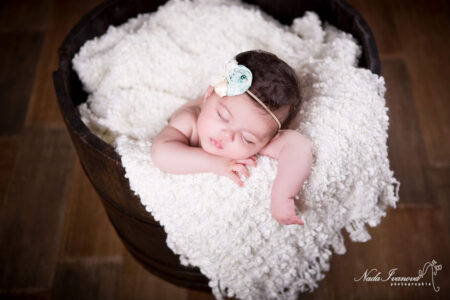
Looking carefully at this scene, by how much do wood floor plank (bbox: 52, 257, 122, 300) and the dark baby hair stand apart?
2.47ft

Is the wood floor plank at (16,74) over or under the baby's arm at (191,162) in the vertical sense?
under

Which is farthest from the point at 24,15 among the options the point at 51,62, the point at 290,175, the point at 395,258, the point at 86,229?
the point at 395,258

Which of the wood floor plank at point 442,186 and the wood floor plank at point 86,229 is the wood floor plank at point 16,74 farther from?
the wood floor plank at point 442,186

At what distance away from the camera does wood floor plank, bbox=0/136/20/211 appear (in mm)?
1508

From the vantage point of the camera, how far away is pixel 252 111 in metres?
0.86

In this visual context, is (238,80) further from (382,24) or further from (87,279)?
(382,24)

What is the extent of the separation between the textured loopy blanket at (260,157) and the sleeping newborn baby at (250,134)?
0.10 feet

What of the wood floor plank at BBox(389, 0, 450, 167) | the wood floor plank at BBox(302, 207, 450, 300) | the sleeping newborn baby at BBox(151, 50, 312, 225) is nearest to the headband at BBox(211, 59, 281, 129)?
the sleeping newborn baby at BBox(151, 50, 312, 225)

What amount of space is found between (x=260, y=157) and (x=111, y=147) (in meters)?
0.30

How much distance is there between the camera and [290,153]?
867mm

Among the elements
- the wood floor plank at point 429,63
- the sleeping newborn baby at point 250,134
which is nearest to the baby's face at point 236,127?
the sleeping newborn baby at point 250,134

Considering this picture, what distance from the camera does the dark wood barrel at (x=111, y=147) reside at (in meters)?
0.89

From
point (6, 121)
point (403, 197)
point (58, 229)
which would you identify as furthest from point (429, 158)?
point (6, 121)

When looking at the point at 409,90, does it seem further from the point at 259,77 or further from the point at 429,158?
the point at 259,77
